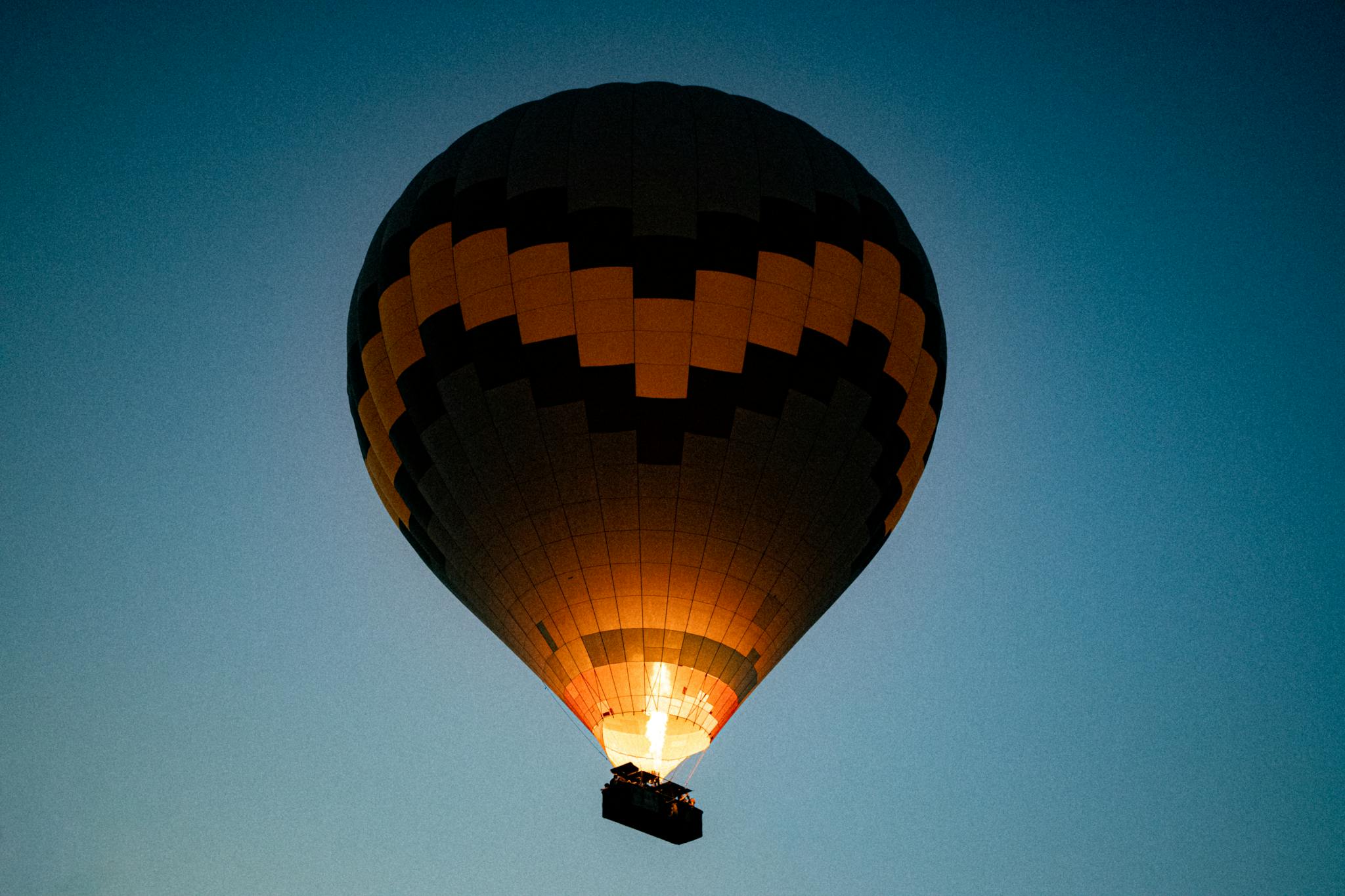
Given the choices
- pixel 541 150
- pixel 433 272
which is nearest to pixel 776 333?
pixel 541 150

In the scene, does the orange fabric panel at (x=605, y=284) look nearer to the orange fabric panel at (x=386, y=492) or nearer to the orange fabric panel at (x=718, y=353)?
the orange fabric panel at (x=718, y=353)

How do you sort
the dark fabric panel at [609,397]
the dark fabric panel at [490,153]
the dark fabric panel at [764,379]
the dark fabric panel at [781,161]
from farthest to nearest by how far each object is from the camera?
the dark fabric panel at [490,153], the dark fabric panel at [781,161], the dark fabric panel at [764,379], the dark fabric panel at [609,397]

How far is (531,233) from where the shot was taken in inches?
357

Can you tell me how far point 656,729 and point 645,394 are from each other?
3.03 metres

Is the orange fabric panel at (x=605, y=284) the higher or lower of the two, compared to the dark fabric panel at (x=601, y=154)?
lower

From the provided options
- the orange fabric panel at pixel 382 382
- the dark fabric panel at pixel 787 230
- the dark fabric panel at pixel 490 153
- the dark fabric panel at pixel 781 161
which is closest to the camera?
the dark fabric panel at pixel 787 230

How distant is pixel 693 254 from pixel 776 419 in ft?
5.51

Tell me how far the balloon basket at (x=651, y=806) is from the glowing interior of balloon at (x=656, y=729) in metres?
0.14

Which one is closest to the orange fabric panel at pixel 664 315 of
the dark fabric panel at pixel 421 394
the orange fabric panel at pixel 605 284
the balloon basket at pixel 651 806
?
the orange fabric panel at pixel 605 284

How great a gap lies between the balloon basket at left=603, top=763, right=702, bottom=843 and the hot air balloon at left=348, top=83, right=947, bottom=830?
73 millimetres

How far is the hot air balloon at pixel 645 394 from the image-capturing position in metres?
8.84

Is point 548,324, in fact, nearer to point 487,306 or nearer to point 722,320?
point 487,306

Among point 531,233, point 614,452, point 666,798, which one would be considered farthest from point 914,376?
point 666,798

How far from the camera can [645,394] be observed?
29.1ft
